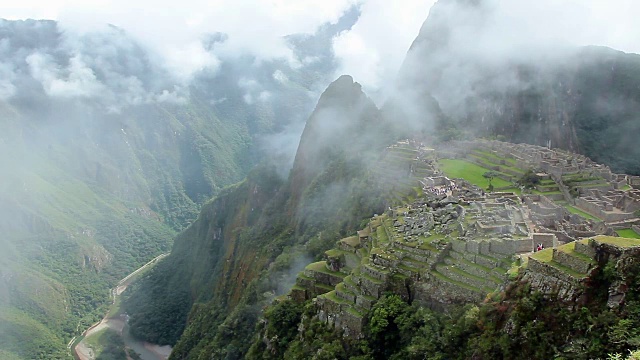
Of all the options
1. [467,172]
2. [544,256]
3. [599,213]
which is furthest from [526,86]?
[544,256]

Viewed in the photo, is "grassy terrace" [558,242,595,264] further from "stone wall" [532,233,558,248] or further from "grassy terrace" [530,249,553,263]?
"stone wall" [532,233,558,248]

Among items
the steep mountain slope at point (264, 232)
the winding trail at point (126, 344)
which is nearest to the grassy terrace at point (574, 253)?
the steep mountain slope at point (264, 232)

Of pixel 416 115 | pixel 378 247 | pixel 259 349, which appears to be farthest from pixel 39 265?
pixel 378 247

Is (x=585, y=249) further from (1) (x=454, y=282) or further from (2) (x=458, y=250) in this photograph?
(2) (x=458, y=250)

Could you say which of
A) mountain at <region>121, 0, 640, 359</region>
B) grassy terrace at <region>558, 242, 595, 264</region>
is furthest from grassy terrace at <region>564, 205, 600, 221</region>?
grassy terrace at <region>558, 242, 595, 264</region>

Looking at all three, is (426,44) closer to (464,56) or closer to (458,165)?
(464,56)
